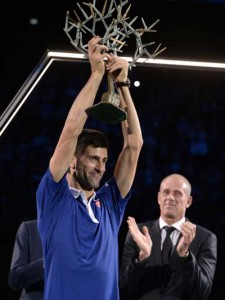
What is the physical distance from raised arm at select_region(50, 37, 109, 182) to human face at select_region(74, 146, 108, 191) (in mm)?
127

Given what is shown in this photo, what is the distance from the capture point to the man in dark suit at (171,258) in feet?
9.40

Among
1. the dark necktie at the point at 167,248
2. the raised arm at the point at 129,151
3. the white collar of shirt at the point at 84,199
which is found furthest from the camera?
the dark necktie at the point at 167,248

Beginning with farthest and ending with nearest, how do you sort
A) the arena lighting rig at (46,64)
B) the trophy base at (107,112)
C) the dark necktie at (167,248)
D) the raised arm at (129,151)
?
the arena lighting rig at (46,64)
the dark necktie at (167,248)
the raised arm at (129,151)
the trophy base at (107,112)

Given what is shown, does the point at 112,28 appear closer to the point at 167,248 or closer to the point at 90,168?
the point at 90,168

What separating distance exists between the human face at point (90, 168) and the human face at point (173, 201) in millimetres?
898

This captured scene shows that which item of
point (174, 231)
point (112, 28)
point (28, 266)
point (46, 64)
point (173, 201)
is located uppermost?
point (46, 64)

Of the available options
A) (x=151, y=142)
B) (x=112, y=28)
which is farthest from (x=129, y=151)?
(x=151, y=142)

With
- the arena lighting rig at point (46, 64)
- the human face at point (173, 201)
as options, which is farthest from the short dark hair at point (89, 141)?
the arena lighting rig at point (46, 64)

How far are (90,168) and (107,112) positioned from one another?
24 cm

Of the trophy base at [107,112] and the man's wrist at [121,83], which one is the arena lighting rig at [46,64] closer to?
the man's wrist at [121,83]

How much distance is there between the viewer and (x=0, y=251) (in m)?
4.01

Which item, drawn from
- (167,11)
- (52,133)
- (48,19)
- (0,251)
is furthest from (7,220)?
(167,11)

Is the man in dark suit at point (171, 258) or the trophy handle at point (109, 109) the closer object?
the trophy handle at point (109, 109)

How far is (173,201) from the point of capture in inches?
121
